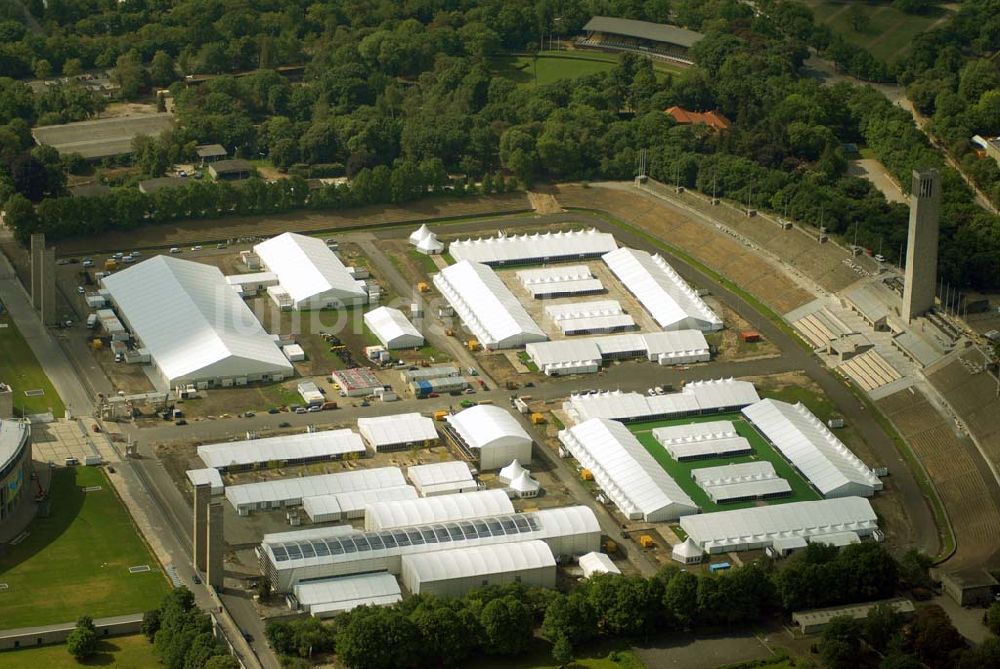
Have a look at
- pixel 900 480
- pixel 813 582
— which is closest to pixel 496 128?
pixel 900 480

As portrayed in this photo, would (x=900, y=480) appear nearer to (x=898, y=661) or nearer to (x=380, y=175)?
(x=898, y=661)

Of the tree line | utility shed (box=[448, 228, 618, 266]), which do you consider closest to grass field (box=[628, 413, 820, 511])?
the tree line

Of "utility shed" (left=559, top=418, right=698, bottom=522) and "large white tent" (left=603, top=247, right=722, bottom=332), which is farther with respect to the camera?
"large white tent" (left=603, top=247, right=722, bottom=332)

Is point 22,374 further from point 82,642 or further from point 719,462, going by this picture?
point 719,462

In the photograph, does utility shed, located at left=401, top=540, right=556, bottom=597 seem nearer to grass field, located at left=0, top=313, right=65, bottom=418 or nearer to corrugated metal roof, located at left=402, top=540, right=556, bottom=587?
corrugated metal roof, located at left=402, top=540, right=556, bottom=587

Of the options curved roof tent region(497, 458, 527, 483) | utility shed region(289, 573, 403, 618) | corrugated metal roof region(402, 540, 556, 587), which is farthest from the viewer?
curved roof tent region(497, 458, 527, 483)

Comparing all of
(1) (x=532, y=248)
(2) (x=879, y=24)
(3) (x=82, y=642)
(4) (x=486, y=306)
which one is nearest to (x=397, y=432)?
(4) (x=486, y=306)

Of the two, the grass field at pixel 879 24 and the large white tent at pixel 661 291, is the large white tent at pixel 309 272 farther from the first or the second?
the grass field at pixel 879 24

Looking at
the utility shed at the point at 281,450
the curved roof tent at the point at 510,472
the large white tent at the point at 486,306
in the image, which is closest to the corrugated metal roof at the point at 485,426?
the curved roof tent at the point at 510,472
